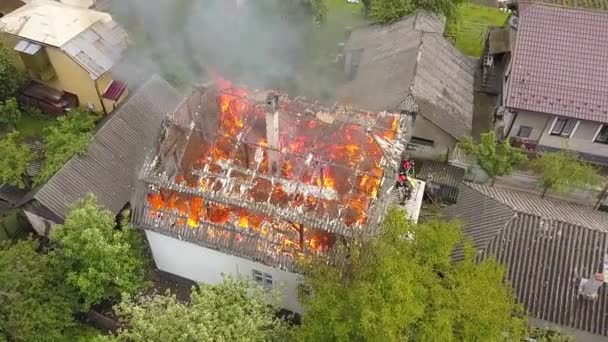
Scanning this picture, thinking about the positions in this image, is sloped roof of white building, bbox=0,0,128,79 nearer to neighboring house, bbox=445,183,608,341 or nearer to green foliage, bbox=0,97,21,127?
green foliage, bbox=0,97,21,127

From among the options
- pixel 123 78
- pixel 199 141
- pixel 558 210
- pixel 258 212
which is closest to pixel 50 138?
pixel 123 78

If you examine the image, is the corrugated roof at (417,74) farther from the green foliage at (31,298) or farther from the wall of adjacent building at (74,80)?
the green foliage at (31,298)

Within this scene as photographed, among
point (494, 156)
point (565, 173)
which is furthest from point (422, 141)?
point (565, 173)

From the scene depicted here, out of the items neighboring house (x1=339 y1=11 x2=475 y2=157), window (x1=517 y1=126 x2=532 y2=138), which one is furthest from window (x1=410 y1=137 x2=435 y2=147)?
window (x1=517 y1=126 x2=532 y2=138)

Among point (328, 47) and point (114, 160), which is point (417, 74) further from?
point (114, 160)

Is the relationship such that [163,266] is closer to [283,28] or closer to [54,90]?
[54,90]

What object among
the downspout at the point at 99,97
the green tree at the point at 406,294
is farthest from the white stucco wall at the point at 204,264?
the downspout at the point at 99,97

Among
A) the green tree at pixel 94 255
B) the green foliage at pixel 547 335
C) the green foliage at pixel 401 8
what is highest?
the green foliage at pixel 401 8
